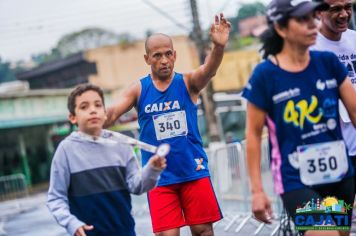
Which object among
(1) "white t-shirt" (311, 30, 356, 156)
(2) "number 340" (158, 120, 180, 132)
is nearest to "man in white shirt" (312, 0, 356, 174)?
(1) "white t-shirt" (311, 30, 356, 156)

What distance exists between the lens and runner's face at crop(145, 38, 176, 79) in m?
5.09

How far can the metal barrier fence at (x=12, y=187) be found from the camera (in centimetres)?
2682

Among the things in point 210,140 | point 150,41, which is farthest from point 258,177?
point 210,140

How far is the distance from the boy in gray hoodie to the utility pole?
649 inches

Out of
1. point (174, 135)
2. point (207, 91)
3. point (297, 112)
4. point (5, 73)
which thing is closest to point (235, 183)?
point (174, 135)

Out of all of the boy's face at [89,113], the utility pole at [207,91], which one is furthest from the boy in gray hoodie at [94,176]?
the utility pole at [207,91]

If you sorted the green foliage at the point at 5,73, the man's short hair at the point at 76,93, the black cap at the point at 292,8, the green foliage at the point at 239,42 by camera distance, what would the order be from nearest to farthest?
the black cap at the point at 292,8 → the man's short hair at the point at 76,93 → the green foliage at the point at 239,42 → the green foliage at the point at 5,73

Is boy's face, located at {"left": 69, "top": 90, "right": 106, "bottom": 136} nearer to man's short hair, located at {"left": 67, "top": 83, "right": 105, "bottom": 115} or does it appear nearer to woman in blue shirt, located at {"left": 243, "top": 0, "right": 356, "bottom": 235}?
man's short hair, located at {"left": 67, "top": 83, "right": 105, "bottom": 115}

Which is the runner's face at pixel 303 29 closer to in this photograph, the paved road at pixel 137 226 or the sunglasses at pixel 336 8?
the sunglasses at pixel 336 8

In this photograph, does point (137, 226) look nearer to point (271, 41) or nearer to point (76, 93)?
point (76, 93)

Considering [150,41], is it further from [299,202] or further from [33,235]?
[33,235]

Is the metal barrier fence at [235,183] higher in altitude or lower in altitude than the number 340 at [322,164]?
lower

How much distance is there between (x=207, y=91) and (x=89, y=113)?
17.5 meters

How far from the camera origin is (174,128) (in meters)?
5.02
